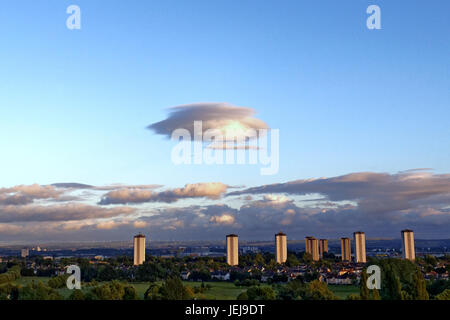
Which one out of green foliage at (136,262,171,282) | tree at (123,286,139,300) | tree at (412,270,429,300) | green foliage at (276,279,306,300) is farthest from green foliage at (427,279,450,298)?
green foliage at (136,262,171,282)

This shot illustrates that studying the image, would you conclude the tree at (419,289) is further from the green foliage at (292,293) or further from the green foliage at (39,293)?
the green foliage at (39,293)

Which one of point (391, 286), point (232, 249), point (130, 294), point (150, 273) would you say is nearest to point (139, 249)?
point (232, 249)

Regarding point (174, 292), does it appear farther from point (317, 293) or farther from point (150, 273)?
point (150, 273)

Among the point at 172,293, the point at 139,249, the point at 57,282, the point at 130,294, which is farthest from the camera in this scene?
the point at 139,249

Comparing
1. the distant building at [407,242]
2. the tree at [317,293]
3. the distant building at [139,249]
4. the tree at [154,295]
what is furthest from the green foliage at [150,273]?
the distant building at [407,242]
